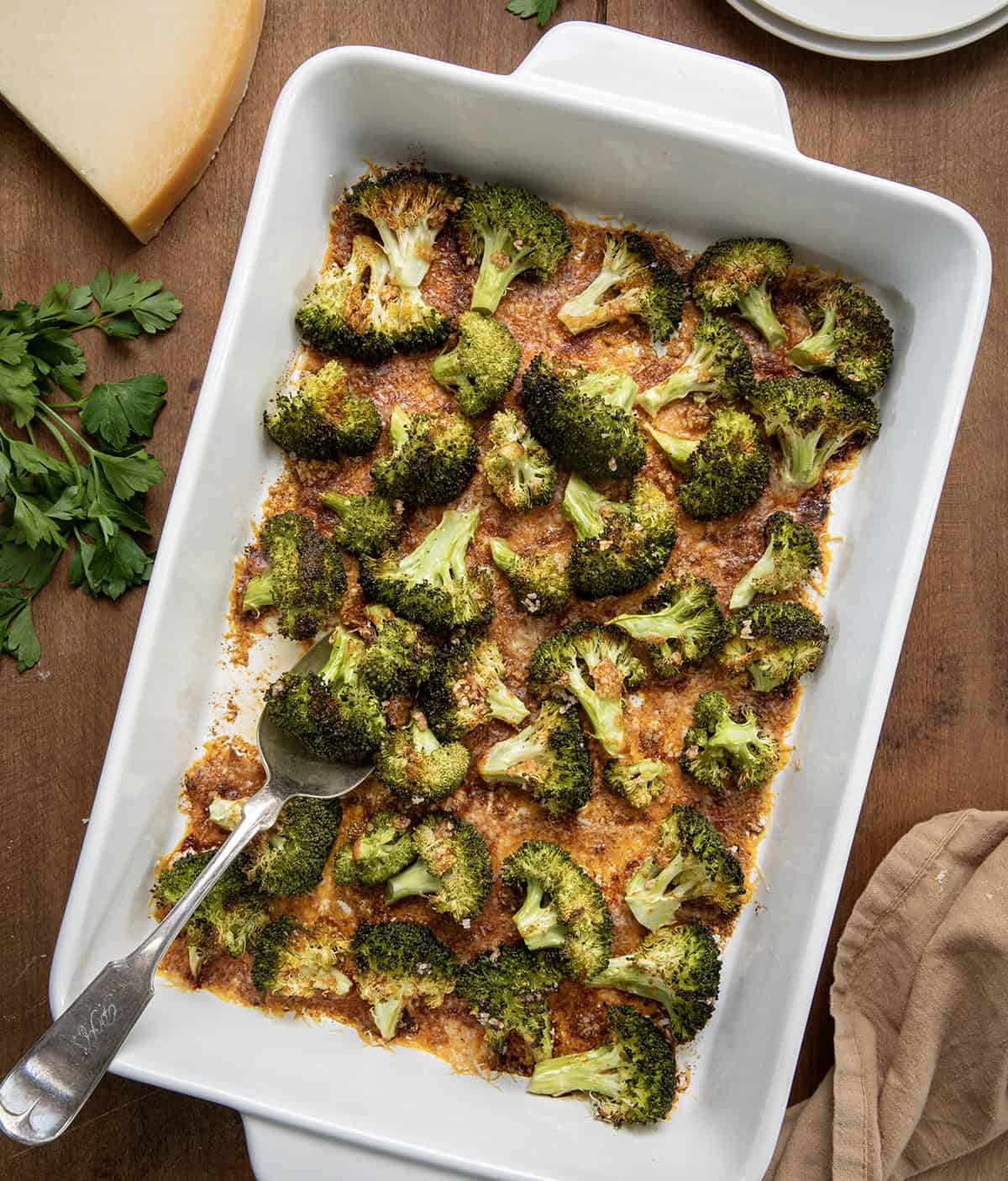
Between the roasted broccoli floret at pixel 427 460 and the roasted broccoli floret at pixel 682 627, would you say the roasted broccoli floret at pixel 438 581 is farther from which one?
the roasted broccoli floret at pixel 682 627

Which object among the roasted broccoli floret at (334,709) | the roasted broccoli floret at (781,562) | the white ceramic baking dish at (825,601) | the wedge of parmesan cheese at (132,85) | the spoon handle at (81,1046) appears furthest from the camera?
the wedge of parmesan cheese at (132,85)

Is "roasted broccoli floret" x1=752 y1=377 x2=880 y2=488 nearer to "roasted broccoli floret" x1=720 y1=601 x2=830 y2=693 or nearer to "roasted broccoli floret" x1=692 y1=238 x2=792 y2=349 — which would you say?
"roasted broccoli floret" x1=692 y1=238 x2=792 y2=349

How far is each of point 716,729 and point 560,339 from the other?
1142mm

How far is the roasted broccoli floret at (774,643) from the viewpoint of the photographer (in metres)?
2.49

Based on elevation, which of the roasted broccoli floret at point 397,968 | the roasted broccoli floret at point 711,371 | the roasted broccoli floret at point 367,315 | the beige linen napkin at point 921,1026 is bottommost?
the beige linen napkin at point 921,1026

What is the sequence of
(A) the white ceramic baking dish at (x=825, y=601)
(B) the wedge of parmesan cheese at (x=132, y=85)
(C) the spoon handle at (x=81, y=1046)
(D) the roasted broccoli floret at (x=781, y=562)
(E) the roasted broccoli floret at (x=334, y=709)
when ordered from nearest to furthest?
(C) the spoon handle at (x=81, y=1046), (A) the white ceramic baking dish at (x=825, y=601), (E) the roasted broccoli floret at (x=334, y=709), (D) the roasted broccoli floret at (x=781, y=562), (B) the wedge of parmesan cheese at (x=132, y=85)

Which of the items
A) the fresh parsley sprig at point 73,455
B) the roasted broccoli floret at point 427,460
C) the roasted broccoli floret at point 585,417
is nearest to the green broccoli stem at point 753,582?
the roasted broccoli floret at point 585,417

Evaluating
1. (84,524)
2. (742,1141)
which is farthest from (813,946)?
(84,524)

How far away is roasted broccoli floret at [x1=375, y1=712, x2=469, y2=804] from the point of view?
245 centimetres

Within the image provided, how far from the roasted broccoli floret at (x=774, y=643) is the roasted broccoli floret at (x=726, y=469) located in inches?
11.5

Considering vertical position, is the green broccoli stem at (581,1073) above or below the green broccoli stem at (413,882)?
below

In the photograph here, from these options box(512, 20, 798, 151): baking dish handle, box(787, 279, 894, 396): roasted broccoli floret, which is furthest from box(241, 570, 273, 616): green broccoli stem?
box(787, 279, 894, 396): roasted broccoli floret

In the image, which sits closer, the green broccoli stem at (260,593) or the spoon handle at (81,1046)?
the spoon handle at (81,1046)

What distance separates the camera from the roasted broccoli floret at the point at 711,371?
2.57 meters
